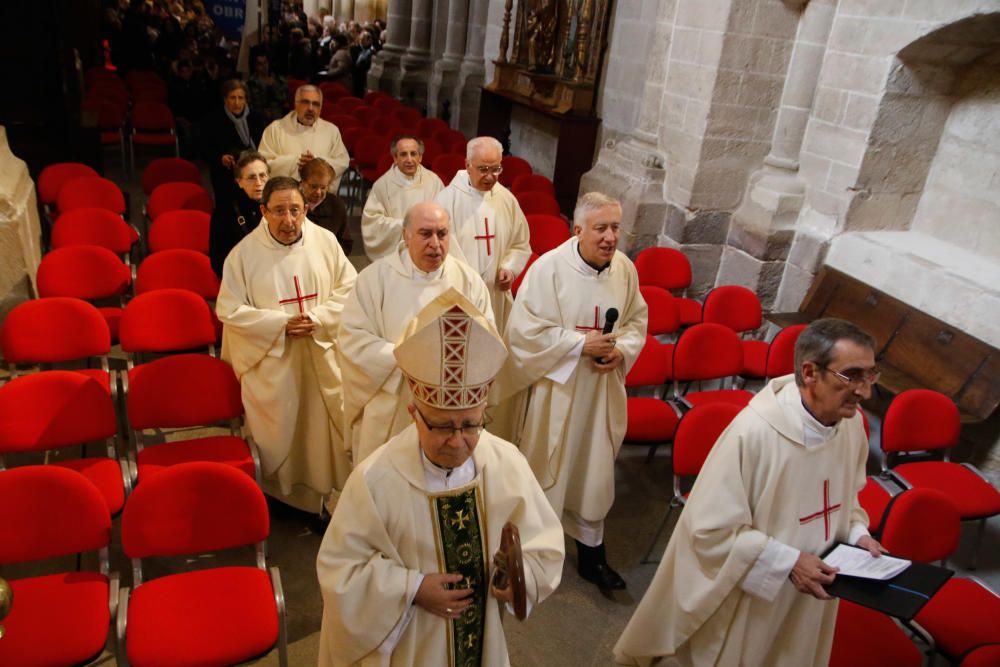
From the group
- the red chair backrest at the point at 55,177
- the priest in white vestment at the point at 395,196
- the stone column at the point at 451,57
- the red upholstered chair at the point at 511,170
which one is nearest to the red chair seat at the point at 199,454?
the priest in white vestment at the point at 395,196

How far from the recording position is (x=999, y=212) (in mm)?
5504

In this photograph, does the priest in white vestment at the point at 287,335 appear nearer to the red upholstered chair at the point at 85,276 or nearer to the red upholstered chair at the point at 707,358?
the red upholstered chair at the point at 85,276

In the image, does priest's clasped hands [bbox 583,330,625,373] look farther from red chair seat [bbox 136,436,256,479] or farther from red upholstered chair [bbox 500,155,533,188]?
red upholstered chair [bbox 500,155,533,188]

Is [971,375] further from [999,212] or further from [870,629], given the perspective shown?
[870,629]

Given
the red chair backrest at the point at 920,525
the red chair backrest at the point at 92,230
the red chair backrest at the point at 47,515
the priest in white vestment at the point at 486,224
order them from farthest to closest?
1. the red chair backrest at the point at 92,230
2. the priest in white vestment at the point at 486,224
3. the red chair backrest at the point at 920,525
4. the red chair backrest at the point at 47,515

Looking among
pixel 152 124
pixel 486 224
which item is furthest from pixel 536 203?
A: pixel 152 124

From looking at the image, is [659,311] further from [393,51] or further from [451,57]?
[393,51]

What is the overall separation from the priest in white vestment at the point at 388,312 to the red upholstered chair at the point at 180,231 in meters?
2.84

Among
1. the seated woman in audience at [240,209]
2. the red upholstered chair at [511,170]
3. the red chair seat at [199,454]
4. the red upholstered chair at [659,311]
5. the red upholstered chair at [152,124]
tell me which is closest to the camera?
the red chair seat at [199,454]

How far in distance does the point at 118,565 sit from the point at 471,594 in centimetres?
252

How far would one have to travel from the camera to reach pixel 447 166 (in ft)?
28.6

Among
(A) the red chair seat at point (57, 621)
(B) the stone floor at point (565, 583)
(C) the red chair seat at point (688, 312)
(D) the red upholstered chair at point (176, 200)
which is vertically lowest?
(B) the stone floor at point (565, 583)

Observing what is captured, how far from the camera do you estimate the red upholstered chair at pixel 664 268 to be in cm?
659

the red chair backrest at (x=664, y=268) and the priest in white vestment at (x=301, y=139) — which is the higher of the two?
the priest in white vestment at (x=301, y=139)
